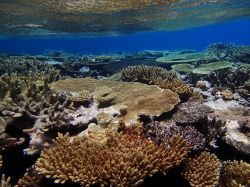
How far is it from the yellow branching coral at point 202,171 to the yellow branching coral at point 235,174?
0.44 m

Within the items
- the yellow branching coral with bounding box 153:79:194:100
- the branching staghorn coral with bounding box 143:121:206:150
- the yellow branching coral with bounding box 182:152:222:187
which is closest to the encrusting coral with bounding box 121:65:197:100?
the yellow branching coral with bounding box 153:79:194:100

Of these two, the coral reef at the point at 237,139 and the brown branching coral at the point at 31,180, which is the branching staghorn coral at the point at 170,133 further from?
the brown branching coral at the point at 31,180

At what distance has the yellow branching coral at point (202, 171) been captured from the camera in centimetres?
504

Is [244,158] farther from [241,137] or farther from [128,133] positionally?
[128,133]

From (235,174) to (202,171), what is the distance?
0.90 m

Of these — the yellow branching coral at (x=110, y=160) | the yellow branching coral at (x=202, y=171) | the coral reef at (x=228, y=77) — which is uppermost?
the yellow branching coral at (x=110, y=160)

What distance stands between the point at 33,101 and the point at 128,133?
223 cm

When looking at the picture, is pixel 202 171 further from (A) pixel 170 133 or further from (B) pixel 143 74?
(B) pixel 143 74

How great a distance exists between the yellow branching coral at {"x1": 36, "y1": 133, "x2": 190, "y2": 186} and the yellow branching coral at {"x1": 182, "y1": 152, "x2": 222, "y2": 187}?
351 millimetres

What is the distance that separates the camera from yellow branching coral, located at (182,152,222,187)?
504cm

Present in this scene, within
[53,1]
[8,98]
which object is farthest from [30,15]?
[8,98]

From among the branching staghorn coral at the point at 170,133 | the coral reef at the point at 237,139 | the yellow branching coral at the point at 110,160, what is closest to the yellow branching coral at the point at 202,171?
the branching staghorn coral at the point at 170,133

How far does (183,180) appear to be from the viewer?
5.27m

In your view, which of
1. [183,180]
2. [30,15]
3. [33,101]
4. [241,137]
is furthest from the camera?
[30,15]
